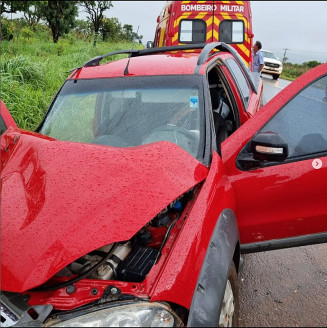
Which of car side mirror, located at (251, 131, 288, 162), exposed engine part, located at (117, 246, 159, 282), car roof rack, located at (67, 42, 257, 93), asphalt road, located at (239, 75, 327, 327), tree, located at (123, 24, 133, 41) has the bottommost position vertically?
asphalt road, located at (239, 75, 327, 327)

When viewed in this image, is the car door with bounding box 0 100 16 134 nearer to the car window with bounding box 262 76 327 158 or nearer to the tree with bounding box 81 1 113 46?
the car window with bounding box 262 76 327 158

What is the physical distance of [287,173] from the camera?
234 centimetres

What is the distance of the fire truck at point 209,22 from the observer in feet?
29.5

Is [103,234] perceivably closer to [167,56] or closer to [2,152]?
[2,152]

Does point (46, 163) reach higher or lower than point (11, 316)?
higher

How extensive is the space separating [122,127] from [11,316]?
1458 millimetres

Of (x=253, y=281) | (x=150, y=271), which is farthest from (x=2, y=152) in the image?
(x=253, y=281)

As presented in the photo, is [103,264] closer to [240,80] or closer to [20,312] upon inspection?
[20,312]

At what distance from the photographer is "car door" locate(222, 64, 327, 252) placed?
2.36m

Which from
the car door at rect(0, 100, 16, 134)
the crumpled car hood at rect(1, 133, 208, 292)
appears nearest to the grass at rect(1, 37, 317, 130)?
the car door at rect(0, 100, 16, 134)

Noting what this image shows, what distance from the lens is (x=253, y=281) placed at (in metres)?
2.89

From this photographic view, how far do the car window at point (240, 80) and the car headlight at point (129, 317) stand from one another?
8.63 ft

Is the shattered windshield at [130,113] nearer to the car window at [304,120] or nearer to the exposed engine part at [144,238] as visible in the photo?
the car window at [304,120]

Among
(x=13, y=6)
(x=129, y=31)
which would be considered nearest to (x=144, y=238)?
(x=129, y=31)
